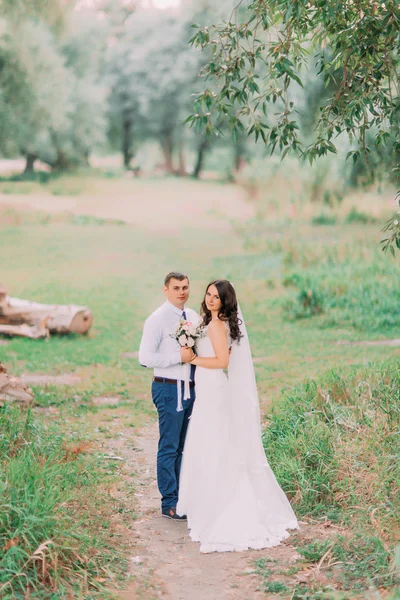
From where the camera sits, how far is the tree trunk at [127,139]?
42125 millimetres

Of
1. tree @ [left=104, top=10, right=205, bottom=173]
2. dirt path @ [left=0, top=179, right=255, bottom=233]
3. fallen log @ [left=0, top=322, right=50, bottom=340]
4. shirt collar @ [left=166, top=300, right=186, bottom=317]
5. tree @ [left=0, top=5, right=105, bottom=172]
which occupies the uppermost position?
tree @ [left=104, top=10, right=205, bottom=173]

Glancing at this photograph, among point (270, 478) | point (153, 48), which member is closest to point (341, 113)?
point (270, 478)

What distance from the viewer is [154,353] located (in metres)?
5.62

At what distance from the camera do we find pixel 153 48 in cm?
3947

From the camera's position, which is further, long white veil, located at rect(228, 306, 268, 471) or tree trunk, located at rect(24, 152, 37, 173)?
tree trunk, located at rect(24, 152, 37, 173)

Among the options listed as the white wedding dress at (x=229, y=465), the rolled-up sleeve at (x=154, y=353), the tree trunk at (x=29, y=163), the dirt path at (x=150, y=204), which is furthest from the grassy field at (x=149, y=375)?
the tree trunk at (x=29, y=163)

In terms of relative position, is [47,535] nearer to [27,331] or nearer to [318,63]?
[318,63]

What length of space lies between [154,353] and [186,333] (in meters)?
0.30

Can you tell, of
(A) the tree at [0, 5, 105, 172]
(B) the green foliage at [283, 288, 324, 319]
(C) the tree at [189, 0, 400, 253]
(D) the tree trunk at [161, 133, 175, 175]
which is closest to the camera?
(C) the tree at [189, 0, 400, 253]

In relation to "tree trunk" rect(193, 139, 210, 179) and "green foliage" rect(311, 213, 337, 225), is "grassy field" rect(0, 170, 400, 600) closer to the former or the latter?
"green foliage" rect(311, 213, 337, 225)

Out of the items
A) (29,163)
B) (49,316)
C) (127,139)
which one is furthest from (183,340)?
(127,139)

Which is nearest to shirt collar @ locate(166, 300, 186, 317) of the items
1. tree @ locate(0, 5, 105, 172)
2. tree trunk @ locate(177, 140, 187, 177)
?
tree @ locate(0, 5, 105, 172)

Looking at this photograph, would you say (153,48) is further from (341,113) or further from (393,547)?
(393,547)

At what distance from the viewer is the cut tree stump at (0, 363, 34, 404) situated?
7.95 m
